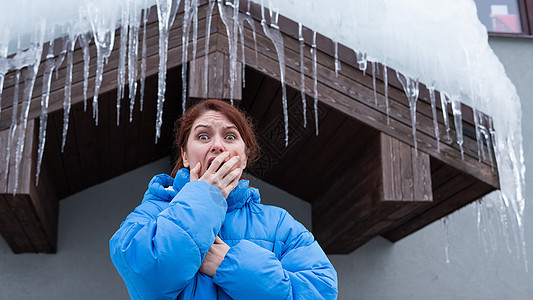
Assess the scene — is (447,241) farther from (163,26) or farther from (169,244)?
(169,244)

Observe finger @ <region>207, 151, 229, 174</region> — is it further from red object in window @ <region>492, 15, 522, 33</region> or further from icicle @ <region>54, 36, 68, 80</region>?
red object in window @ <region>492, 15, 522, 33</region>

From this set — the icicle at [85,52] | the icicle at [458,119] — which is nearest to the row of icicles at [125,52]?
the icicle at [85,52]

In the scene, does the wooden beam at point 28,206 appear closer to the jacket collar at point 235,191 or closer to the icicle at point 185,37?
the icicle at point 185,37

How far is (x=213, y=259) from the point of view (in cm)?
129

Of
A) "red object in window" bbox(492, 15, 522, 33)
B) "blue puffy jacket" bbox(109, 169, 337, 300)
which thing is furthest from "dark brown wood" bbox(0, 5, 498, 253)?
"red object in window" bbox(492, 15, 522, 33)

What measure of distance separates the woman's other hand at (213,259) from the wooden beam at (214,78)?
202 cm

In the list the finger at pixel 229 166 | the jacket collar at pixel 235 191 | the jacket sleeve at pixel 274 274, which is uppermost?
the finger at pixel 229 166

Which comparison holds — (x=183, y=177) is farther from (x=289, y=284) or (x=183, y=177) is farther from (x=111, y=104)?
(x=111, y=104)

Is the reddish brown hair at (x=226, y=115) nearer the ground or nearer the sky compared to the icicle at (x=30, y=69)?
nearer the sky

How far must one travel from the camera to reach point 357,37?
3.60m

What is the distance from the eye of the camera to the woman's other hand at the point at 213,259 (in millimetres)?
1280

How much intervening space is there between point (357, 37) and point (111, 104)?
5.41ft

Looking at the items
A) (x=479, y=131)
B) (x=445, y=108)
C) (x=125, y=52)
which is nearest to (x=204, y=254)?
(x=125, y=52)

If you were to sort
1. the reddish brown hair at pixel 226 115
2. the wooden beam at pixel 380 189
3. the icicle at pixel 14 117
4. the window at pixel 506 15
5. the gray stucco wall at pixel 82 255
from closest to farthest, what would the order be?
1. the reddish brown hair at pixel 226 115
2. the icicle at pixel 14 117
3. the wooden beam at pixel 380 189
4. the gray stucco wall at pixel 82 255
5. the window at pixel 506 15
